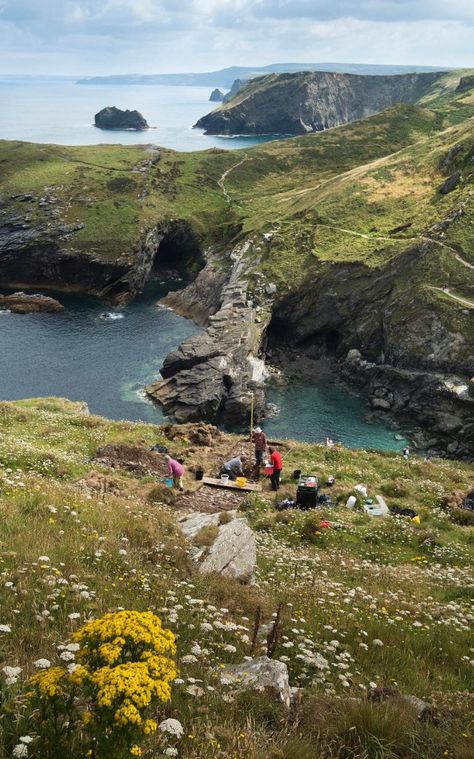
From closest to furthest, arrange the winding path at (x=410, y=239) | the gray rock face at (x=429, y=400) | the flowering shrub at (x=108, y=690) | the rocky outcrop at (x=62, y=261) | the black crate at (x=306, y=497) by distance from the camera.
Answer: the flowering shrub at (x=108, y=690) < the black crate at (x=306, y=497) < the gray rock face at (x=429, y=400) < the winding path at (x=410, y=239) < the rocky outcrop at (x=62, y=261)

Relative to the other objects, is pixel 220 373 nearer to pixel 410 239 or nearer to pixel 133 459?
pixel 133 459

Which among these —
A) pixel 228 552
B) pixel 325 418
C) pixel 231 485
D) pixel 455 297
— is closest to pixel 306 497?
pixel 231 485

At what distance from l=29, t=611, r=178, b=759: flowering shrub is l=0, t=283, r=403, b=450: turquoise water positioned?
2047 inches

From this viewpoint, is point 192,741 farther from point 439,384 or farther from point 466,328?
point 466,328

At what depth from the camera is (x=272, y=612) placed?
1218 centimetres

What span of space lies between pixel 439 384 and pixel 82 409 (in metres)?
39.6

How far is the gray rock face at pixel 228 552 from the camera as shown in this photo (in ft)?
48.9

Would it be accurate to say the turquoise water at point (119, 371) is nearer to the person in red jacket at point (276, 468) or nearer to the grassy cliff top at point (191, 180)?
the grassy cliff top at point (191, 180)

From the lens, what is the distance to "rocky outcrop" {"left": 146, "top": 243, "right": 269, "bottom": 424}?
61.5 meters

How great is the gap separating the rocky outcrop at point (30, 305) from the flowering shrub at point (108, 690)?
93.0m

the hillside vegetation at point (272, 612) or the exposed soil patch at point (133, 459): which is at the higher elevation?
the hillside vegetation at point (272, 612)

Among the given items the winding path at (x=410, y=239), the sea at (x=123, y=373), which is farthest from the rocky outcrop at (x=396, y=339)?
the sea at (x=123, y=373)

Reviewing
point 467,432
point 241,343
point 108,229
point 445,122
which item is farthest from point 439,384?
point 445,122

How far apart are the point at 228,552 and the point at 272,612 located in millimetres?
3973
